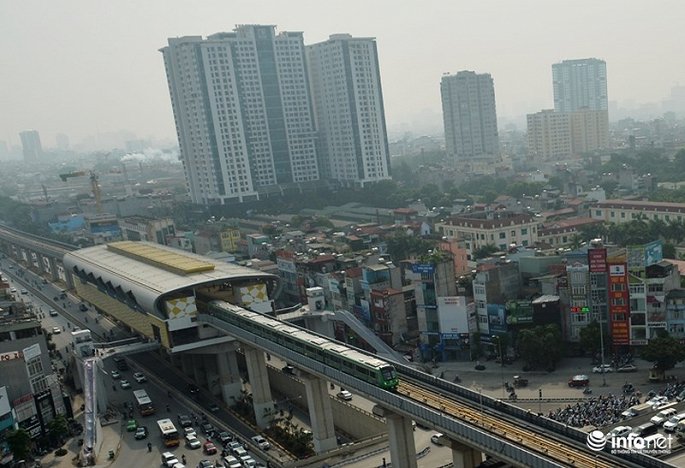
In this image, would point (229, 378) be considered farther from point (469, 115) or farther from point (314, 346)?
point (469, 115)

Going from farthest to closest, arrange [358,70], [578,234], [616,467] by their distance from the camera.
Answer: [358,70] < [578,234] < [616,467]

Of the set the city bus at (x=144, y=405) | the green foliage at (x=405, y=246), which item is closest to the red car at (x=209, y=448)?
the city bus at (x=144, y=405)

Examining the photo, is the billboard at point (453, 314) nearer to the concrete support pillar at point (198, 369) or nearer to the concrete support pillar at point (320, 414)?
the concrete support pillar at point (320, 414)

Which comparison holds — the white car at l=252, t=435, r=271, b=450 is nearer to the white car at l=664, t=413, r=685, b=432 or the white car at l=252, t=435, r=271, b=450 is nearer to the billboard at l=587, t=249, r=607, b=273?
the white car at l=664, t=413, r=685, b=432

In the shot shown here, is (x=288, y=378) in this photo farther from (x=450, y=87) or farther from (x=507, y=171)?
(x=450, y=87)

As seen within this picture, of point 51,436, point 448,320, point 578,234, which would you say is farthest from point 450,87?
point 51,436

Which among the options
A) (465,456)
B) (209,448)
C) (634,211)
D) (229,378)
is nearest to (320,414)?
(209,448)
